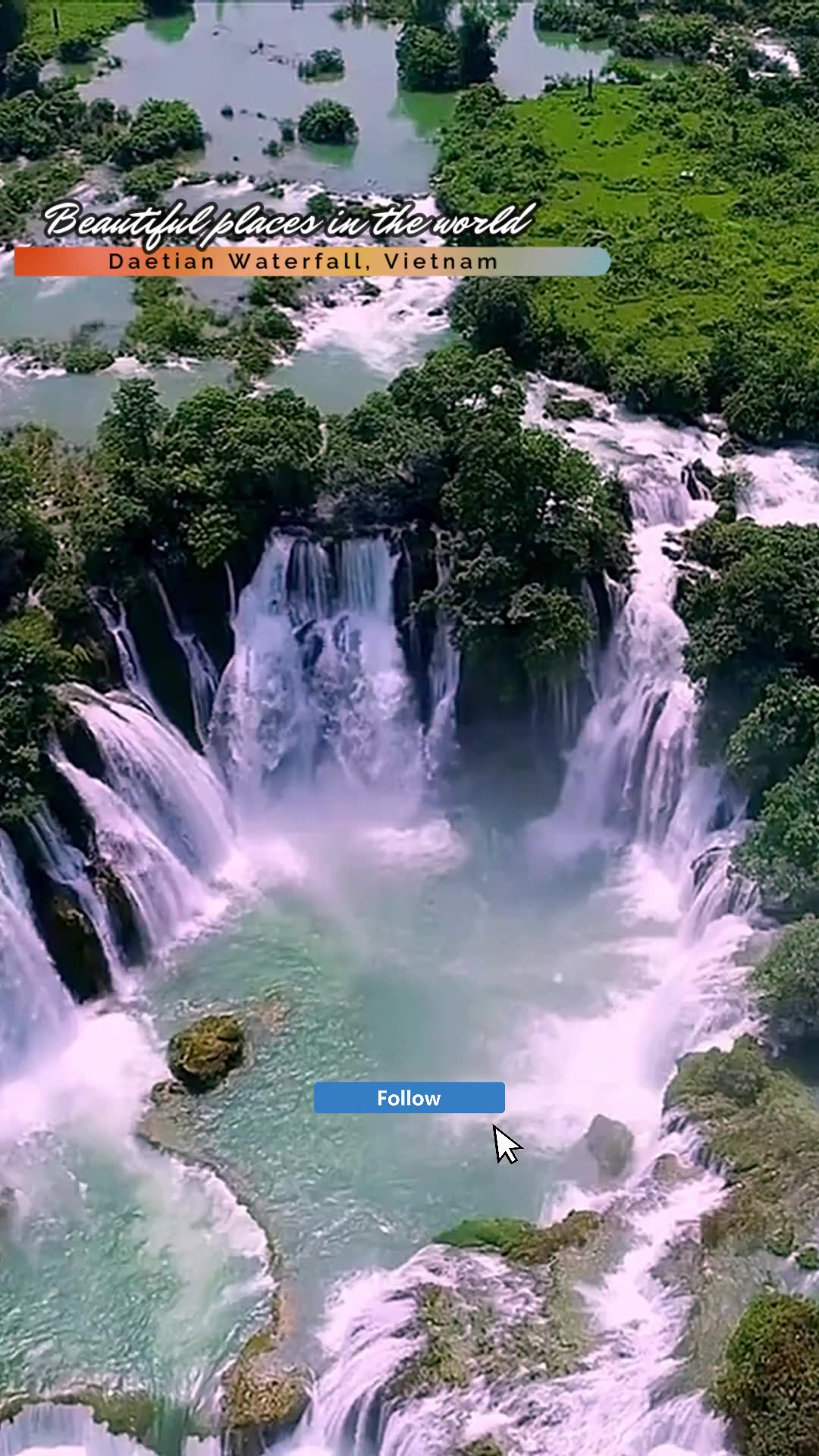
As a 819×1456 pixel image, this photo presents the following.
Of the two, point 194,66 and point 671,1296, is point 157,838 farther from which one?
point 194,66

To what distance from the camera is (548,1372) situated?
20.8m

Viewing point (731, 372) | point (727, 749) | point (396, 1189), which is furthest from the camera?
point (731, 372)

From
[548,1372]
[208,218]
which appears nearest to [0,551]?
[548,1372]

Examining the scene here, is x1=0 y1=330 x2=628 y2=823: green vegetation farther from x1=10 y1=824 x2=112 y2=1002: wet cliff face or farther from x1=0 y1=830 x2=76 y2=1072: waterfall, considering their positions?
x1=0 y1=830 x2=76 y2=1072: waterfall

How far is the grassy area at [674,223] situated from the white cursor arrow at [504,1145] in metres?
18.9

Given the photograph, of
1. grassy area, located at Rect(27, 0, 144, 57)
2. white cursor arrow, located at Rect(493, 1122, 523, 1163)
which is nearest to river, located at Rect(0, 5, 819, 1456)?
white cursor arrow, located at Rect(493, 1122, 523, 1163)

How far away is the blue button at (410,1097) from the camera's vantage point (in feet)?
83.7

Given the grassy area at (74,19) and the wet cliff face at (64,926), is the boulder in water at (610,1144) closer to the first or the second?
the wet cliff face at (64,926)

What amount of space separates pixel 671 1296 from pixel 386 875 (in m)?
10.5

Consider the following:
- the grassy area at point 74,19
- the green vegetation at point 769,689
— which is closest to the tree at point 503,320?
the green vegetation at point 769,689

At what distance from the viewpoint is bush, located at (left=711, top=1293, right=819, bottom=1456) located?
1855 cm

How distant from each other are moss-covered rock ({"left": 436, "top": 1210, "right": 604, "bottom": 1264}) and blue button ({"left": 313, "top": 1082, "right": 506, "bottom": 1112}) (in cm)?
250

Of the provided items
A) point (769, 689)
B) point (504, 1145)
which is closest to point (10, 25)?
point (769, 689)

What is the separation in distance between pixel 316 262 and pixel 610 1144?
96.9 feet
